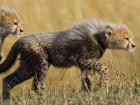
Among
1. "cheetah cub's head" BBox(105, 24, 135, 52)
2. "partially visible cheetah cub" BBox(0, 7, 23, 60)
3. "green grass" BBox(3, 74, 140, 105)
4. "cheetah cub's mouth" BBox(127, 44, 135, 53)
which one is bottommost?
"green grass" BBox(3, 74, 140, 105)

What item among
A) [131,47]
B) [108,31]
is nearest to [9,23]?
[108,31]

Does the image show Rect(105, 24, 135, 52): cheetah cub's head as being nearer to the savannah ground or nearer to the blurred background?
the savannah ground

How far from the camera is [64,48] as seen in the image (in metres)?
9.41

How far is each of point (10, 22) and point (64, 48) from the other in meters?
0.76

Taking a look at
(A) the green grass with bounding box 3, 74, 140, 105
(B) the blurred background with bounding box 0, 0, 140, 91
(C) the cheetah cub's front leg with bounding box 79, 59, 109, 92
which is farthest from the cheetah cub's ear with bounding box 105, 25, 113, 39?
(B) the blurred background with bounding box 0, 0, 140, 91

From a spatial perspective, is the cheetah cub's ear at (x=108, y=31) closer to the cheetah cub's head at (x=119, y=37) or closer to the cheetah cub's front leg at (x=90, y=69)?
the cheetah cub's head at (x=119, y=37)

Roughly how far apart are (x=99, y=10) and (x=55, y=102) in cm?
482

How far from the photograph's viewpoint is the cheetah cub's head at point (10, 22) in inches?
376

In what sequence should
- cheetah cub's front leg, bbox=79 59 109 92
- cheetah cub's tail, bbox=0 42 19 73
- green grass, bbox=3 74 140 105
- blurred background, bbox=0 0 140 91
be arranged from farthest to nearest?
blurred background, bbox=0 0 140 91 < cheetah cub's tail, bbox=0 42 19 73 < cheetah cub's front leg, bbox=79 59 109 92 < green grass, bbox=3 74 140 105

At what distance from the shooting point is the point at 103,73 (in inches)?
353

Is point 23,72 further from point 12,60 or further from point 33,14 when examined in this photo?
point 33,14

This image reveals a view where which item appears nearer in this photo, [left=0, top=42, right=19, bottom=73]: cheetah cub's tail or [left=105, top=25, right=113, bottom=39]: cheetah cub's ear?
[left=105, top=25, right=113, bottom=39]: cheetah cub's ear

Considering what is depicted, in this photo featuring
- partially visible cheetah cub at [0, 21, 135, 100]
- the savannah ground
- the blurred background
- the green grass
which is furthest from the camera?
the blurred background

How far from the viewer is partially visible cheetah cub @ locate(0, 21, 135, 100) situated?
9281mm
